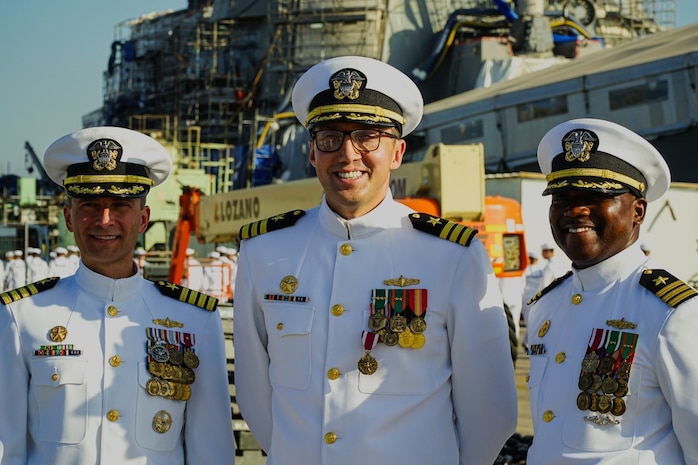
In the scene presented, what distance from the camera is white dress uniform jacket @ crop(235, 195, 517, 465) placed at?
3.34m

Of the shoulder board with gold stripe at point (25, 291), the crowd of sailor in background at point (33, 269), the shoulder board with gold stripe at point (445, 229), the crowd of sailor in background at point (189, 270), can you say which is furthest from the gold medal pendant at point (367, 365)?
the crowd of sailor in background at point (33, 269)

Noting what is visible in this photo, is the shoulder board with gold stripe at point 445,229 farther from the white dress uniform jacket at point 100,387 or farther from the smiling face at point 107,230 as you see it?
the smiling face at point 107,230

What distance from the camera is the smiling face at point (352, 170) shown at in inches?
133

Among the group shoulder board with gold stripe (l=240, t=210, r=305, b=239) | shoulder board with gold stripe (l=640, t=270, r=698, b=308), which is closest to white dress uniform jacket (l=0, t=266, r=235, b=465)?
shoulder board with gold stripe (l=240, t=210, r=305, b=239)

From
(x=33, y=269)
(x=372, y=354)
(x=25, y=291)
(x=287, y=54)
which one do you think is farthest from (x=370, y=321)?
(x=287, y=54)

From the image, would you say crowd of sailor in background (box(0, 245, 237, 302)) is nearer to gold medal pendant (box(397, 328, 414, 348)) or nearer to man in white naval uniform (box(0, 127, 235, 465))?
man in white naval uniform (box(0, 127, 235, 465))

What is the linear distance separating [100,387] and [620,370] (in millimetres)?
1674

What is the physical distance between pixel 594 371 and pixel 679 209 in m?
20.2

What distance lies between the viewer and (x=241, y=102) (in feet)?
175

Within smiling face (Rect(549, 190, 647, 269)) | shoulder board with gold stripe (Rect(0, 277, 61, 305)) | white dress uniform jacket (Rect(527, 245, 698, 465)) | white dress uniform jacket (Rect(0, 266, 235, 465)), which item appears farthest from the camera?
shoulder board with gold stripe (Rect(0, 277, 61, 305))

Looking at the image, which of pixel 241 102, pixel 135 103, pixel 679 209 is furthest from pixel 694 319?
pixel 135 103

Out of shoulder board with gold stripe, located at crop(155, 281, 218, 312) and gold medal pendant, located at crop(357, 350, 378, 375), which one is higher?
shoulder board with gold stripe, located at crop(155, 281, 218, 312)

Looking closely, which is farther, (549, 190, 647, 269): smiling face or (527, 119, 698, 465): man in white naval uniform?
(549, 190, 647, 269): smiling face

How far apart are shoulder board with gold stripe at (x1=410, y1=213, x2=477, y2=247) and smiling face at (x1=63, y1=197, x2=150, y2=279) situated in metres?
0.96
